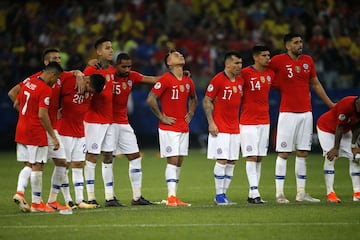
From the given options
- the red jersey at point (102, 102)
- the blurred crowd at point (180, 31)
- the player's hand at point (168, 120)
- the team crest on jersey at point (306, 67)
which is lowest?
the player's hand at point (168, 120)

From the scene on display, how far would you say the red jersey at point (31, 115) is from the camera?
1474 cm

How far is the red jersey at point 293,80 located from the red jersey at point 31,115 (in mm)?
4037

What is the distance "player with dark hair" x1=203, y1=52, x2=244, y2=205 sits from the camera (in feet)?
52.3

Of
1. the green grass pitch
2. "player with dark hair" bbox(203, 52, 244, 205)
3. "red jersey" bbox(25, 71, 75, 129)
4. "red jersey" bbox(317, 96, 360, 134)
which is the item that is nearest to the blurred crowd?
the green grass pitch

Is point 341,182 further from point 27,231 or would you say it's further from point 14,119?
point 14,119

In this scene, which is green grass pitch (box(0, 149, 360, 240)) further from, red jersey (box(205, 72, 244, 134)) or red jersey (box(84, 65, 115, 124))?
red jersey (box(84, 65, 115, 124))

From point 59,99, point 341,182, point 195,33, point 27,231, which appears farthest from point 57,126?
point 195,33

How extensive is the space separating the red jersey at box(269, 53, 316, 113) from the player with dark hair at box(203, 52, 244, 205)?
2.42ft

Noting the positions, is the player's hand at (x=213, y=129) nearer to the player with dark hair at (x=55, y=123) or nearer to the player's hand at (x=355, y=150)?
the player with dark hair at (x=55, y=123)

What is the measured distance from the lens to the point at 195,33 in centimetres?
2958

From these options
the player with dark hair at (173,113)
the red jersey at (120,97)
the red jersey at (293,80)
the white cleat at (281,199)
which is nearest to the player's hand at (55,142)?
the red jersey at (120,97)

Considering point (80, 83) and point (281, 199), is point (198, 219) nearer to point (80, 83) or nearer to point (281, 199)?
point (281, 199)

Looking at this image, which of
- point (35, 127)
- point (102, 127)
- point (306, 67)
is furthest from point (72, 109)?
point (306, 67)

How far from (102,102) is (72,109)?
1.88 feet
